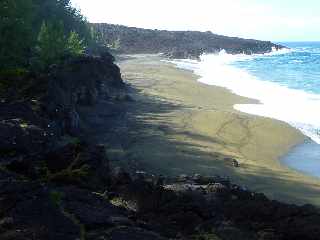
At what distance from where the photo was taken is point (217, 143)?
787 inches

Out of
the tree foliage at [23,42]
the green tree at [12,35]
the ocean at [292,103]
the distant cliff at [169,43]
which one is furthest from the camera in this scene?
the distant cliff at [169,43]

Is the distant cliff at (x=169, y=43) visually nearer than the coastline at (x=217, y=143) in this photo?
No

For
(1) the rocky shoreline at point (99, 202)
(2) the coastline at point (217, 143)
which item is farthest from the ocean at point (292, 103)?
(1) the rocky shoreline at point (99, 202)

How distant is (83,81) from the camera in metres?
23.9

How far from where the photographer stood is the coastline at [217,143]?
15.0 m

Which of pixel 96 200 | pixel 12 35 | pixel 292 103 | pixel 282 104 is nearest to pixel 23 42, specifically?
pixel 12 35

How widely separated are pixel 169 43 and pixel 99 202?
10849cm

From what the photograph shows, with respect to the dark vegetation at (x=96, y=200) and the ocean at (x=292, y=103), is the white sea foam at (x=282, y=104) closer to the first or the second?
the ocean at (x=292, y=103)

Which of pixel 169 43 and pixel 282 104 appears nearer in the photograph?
pixel 282 104

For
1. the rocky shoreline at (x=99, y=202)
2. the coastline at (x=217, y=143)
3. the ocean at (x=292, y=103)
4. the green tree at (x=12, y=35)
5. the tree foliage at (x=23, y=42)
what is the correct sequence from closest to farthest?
the rocky shoreline at (x=99, y=202) → the coastline at (x=217, y=143) → the ocean at (x=292, y=103) → the green tree at (x=12, y=35) → the tree foliage at (x=23, y=42)

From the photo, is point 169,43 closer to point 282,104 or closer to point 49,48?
point 282,104

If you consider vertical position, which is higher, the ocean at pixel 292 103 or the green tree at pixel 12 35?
the green tree at pixel 12 35

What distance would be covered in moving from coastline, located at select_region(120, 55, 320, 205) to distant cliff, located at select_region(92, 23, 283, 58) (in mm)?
60286

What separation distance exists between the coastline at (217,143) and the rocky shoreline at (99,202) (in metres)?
3.89
